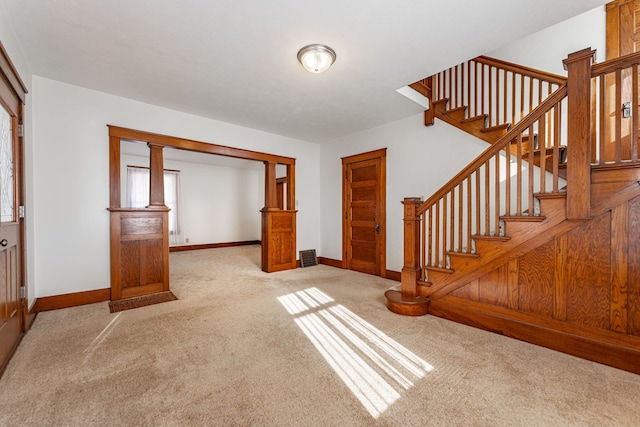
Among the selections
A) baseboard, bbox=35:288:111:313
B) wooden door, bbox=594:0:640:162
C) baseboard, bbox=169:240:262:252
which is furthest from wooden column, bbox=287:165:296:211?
wooden door, bbox=594:0:640:162

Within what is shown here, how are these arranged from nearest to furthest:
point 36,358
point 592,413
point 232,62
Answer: point 592,413 < point 36,358 < point 232,62

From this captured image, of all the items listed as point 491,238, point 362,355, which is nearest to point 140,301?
point 362,355

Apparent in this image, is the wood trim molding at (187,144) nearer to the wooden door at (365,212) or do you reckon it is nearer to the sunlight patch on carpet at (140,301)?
the wooden door at (365,212)

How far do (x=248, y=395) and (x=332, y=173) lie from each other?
4.24 metres

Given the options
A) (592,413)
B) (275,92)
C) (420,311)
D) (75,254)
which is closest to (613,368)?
(592,413)

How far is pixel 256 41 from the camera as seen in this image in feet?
7.41

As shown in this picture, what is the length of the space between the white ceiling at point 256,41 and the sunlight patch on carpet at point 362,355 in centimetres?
251

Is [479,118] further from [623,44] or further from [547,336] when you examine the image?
[547,336]

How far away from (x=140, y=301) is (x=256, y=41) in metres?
3.12

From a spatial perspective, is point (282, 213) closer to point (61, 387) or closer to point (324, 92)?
point (324, 92)

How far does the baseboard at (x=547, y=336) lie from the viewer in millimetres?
1797

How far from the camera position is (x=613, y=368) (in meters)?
1.81

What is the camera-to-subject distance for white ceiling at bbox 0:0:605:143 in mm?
1892

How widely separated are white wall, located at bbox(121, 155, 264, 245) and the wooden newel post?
5582 millimetres
